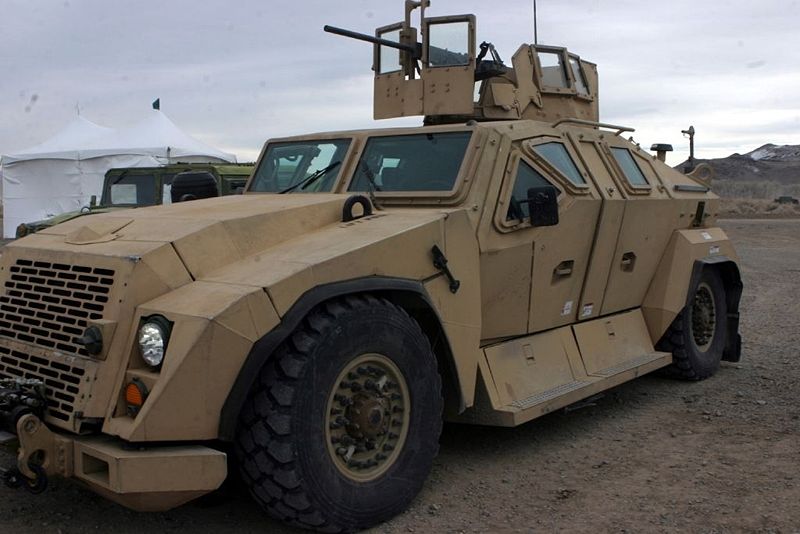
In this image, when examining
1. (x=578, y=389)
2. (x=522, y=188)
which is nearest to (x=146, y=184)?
(x=522, y=188)

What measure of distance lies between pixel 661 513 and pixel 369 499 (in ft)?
4.85

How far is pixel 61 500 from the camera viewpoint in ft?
14.3

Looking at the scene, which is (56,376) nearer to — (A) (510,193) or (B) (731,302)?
(A) (510,193)

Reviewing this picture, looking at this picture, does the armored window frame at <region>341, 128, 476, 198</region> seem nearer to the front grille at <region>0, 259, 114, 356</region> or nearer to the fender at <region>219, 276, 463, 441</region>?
the fender at <region>219, 276, 463, 441</region>

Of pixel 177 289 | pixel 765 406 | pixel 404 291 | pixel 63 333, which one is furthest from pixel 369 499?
pixel 765 406

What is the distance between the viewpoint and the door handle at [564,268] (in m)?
5.64

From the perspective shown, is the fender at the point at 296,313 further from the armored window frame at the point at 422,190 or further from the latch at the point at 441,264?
the armored window frame at the point at 422,190

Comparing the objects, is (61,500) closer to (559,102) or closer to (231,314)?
(231,314)

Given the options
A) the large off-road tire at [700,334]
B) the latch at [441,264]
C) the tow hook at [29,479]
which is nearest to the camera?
the tow hook at [29,479]

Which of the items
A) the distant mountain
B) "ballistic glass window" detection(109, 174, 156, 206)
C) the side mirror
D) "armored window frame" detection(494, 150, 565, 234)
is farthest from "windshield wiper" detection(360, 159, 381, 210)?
the distant mountain

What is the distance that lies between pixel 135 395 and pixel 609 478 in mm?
2700

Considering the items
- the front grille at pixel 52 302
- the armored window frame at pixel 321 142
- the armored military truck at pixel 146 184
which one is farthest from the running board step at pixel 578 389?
the armored military truck at pixel 146 184

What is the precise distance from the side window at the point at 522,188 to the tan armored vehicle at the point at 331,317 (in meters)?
0.01

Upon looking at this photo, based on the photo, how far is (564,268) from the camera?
5.73m
